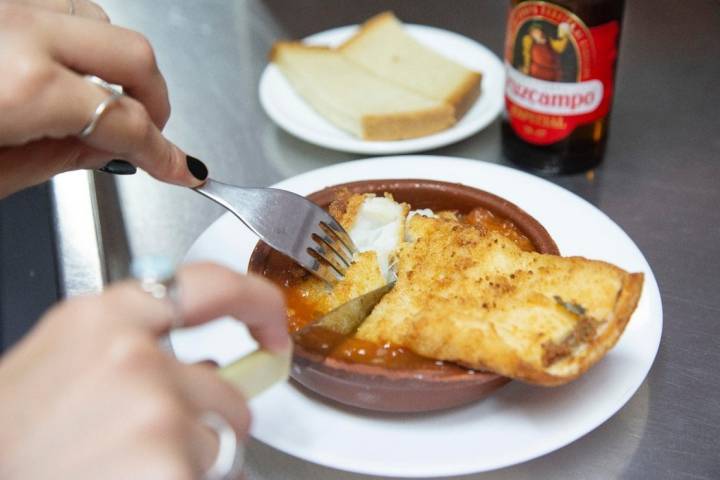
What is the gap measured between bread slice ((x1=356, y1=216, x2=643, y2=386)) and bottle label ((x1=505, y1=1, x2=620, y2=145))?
1.18 ft

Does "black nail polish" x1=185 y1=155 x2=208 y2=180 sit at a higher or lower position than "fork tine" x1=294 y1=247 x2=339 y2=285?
higher

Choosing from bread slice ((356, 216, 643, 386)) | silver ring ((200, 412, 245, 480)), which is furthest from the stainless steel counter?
silver ring ((200, 412, 245, 480))

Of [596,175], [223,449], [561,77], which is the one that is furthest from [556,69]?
[223,449]

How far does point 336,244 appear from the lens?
0.87m

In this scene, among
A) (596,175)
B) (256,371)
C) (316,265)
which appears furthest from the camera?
(596,175)

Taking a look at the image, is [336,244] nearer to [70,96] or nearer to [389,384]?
[389,384]

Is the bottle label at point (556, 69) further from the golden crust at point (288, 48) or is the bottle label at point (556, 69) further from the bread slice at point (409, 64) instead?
the golden crust at point (288, 48)

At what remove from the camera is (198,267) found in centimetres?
52

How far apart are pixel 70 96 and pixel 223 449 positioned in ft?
1.30

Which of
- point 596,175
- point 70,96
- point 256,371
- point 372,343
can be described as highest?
point 70,96

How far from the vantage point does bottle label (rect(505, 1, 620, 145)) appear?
3.51ft

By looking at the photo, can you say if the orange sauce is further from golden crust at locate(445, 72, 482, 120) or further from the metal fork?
golden crust at locate(445, 72, 482, 120)

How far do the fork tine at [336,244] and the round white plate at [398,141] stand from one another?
1.22ft

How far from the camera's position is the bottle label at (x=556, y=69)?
1069 millimetres
